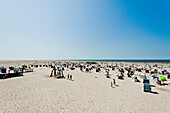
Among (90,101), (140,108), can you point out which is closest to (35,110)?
(90,101)

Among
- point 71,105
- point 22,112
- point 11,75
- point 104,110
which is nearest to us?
point 22,112

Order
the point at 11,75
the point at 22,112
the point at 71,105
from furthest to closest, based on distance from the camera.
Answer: the point at 11,75 < the point at 71,105 < the point at 22,112

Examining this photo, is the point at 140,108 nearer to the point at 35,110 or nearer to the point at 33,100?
the point at 35,110

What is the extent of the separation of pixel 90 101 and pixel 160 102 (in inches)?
299

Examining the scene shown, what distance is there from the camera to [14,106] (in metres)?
9.26

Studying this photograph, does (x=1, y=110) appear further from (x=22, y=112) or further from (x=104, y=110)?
(x=104, y=110)

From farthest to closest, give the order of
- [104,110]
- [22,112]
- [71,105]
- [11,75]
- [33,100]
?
[11,75] < [33,100] < [71,105] < [104,110] < [22,112]

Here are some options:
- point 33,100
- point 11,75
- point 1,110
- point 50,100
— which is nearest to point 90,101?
point 50,100

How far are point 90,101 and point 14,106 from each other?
7255mm

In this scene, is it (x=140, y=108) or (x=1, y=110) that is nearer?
(x=1, y=110)

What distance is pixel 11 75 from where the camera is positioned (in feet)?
77.5

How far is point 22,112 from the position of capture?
8.23 metres

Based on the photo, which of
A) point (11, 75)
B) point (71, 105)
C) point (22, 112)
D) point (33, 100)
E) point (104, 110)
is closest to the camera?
point (22, 112)

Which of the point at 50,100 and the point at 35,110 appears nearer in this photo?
the point at 35,110
